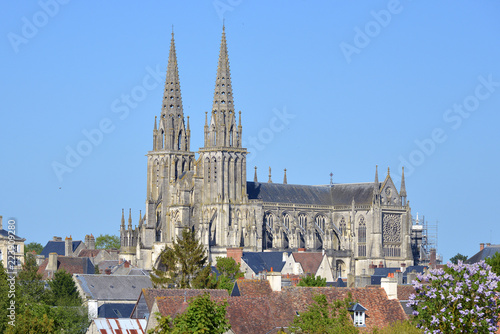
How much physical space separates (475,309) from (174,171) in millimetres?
97948

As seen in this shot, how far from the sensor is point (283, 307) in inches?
2328

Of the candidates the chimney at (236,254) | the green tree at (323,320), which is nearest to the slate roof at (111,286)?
the chimney at (236,254)

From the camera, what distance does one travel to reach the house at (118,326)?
6028 centimetres

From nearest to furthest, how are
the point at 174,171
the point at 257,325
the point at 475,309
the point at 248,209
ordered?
the point at 475,309
the point at 257,325
the point at 248,209
the point at 174,171

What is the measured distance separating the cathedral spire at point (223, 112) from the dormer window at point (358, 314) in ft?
262

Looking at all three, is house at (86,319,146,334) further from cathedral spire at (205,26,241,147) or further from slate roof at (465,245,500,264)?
cathedral spire at (205,26,241,147)

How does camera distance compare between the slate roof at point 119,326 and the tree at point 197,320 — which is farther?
the slate roof at point 119,326

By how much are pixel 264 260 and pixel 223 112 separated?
3299 cm

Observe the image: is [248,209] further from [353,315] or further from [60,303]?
[353,315]

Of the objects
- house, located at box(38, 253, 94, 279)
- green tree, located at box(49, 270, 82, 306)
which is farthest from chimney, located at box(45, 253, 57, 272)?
green tree, located at box(49, 270, 82, 306)

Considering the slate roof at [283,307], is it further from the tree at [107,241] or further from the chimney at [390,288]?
the tree at [107,241]

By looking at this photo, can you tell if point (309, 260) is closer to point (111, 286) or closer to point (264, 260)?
point (264, 260)

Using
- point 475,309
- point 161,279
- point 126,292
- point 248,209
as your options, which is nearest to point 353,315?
point 475,309

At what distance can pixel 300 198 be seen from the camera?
478 ft
